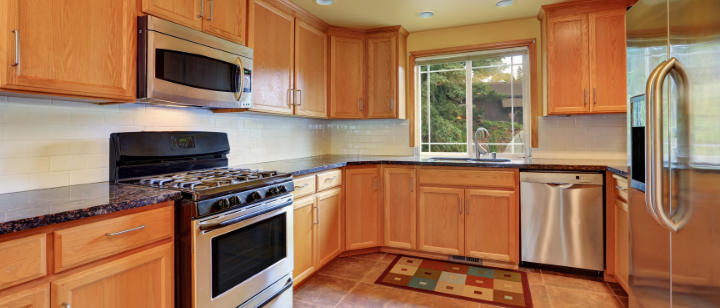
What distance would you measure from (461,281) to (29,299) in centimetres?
239

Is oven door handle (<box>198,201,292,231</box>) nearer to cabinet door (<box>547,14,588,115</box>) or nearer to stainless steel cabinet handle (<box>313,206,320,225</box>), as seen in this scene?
stainless steel cabinet handle (<box>313,206,320,225</box>)

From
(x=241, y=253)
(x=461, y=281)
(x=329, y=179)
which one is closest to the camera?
(x=241, y=253)

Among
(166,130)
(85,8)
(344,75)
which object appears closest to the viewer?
(85,8)

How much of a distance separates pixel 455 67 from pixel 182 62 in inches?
106

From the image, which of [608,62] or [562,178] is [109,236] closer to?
[562,178]

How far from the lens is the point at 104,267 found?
1.29 metres

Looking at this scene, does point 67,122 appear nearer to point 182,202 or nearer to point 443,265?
point 182,202

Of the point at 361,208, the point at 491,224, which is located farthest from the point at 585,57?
the point at 361,208

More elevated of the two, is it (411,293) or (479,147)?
(479,147)

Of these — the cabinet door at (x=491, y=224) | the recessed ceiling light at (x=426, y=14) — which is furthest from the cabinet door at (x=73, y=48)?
the cabinet door at (x=491, y=224)

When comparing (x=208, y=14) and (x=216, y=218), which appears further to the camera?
(x=208, y=14)

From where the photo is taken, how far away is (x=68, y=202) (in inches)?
51.9

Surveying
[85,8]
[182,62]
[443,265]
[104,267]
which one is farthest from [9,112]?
[443,265]

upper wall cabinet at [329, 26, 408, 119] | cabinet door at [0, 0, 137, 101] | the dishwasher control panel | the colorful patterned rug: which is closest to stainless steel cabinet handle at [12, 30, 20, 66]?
cabinet door at [0, 0, 137, 101]
